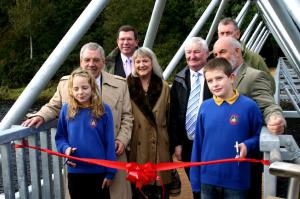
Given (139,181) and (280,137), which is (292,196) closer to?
(280,137)

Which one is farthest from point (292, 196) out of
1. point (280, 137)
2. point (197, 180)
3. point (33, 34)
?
point (33, 34)

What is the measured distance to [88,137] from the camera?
327cm

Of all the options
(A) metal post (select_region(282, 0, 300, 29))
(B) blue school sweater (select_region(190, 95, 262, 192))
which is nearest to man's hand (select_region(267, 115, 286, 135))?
(B) blue school sweater (select_region(190, 95, 262, 192))

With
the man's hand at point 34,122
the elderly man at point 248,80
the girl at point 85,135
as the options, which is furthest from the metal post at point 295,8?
the man's hand at point 34,122

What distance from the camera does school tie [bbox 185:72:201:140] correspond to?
3.61 metres

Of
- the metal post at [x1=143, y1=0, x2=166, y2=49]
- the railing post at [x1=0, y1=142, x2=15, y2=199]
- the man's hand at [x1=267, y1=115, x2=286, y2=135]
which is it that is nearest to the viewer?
the man's hand at [x1=267, y1=115, x2=286, y2=135]

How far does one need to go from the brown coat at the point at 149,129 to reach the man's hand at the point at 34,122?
0.68 m

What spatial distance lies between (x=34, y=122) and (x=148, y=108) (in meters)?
0.81

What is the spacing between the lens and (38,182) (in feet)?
11.3

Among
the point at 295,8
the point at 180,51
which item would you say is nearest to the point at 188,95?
the point at 295,8

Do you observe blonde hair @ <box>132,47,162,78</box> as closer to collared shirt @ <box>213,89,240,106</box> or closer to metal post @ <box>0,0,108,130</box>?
metal post @ <box>0,0,108,130</box>

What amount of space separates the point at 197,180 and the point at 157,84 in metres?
0.81

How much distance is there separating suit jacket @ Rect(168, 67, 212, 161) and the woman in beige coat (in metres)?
0.06

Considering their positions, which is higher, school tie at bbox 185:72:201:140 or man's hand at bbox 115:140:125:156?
school tie at bbox 185:72:201:140
